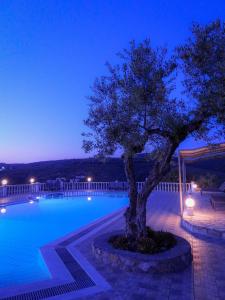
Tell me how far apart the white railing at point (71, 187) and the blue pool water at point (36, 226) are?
1929mm

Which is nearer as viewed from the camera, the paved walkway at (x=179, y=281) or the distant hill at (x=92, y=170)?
the paved walkway at (x=179, y=281)

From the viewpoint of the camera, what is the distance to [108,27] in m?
11.7

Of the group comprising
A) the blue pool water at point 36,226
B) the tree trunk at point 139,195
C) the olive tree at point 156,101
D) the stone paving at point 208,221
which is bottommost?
the blue pool water at point 36,226

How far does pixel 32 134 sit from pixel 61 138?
3866 mm

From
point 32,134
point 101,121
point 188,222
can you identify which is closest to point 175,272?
point 101,121

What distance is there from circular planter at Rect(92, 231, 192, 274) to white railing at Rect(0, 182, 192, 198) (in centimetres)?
1294

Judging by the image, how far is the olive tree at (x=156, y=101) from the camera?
5359mm

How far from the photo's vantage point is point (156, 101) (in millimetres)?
5535

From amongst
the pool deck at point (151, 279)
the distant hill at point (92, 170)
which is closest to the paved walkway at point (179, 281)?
the pool deck at point (151, 279)

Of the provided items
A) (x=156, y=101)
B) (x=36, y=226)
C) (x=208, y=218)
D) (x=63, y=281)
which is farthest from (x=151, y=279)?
(x=36, y=226)

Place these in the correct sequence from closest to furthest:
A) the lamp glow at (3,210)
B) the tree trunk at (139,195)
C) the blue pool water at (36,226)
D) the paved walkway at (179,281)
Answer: the paved walkway at (179,281) → the tree trunk at (139,195) → the blue pool water at (36,226) → the lamp glow at (3,210)

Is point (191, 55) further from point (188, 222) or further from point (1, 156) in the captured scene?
point (1, 156)

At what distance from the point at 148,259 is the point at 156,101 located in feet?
9.62

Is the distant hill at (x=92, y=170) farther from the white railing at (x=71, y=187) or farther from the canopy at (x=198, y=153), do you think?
the canopy at (x=198, y=153)
